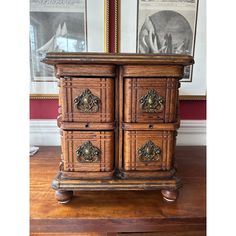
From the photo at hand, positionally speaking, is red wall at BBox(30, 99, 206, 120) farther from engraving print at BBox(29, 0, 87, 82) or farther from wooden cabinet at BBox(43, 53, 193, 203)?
wooden cabinet at BBox(43, 53, 193, 203)

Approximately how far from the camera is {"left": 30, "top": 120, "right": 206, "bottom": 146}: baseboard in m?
1.08

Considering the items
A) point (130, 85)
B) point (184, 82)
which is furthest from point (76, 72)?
point (184, 82)

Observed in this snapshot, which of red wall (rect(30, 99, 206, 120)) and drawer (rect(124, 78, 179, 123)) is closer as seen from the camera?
drawer (rect(124, 78, 179, 123))

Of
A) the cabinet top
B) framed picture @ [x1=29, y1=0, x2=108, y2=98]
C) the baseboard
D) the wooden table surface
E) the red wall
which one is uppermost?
framed picture @ [x1=29, y1=0, x2=108, y2=98]

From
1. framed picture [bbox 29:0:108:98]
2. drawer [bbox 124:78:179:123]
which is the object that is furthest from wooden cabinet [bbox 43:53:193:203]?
framed picture [bbox 29:0:108:98]

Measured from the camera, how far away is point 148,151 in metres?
0.62

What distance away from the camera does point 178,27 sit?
3.36 feet

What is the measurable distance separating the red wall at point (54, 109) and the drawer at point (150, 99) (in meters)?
0.51

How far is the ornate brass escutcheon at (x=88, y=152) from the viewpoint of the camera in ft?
1.99

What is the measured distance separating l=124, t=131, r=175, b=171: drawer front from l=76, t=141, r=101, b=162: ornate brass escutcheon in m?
0.08

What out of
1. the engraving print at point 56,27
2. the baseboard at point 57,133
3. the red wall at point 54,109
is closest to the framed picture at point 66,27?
the engraving print at point 56,27

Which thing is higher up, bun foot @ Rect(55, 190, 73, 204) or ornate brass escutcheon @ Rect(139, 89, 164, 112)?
ornate brass escutcheon @ Rect(139, 89, 164, 112)

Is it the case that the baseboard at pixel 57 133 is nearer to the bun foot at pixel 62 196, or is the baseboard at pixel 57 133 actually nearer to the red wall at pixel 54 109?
the red wall at pixel 54 109
